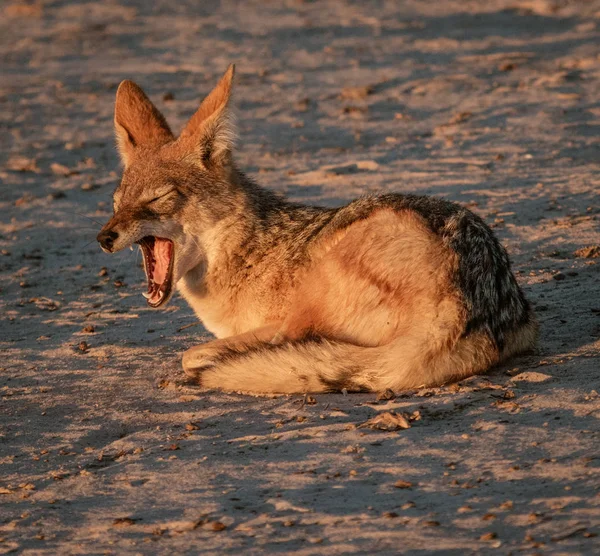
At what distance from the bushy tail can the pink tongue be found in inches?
47.6

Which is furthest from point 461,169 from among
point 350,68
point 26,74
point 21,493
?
point 26,74

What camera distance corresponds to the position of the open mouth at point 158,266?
6672 mm

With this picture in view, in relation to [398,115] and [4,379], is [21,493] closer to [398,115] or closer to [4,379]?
[4,379]

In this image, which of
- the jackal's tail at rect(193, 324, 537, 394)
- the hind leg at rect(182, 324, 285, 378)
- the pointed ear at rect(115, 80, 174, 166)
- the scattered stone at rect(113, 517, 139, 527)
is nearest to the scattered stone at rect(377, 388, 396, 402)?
the jackal's tail at rect(193, 324, 537, 394)

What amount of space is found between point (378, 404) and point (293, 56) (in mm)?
9165

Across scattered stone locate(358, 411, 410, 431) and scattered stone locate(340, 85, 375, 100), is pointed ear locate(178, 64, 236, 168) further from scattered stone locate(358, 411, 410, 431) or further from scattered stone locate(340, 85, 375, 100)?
scattered stone locate(340, 85, 375, 100)

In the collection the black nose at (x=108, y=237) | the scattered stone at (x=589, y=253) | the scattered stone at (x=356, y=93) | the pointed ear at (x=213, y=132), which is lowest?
the scattered stone at (x=589, y=253)

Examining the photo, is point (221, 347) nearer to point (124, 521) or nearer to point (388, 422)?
point (388, 422)

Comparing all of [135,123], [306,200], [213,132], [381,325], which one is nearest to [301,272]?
[381,325]

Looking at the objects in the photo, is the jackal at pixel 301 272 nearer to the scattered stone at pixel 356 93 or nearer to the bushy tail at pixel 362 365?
the bushy tail at pixel 362 365

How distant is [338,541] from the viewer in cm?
416

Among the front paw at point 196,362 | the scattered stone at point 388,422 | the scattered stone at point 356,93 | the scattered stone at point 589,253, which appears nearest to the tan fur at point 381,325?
the front paw at point 196,362

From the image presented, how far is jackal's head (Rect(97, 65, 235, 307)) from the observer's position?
6609mm

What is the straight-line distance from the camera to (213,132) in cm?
678
